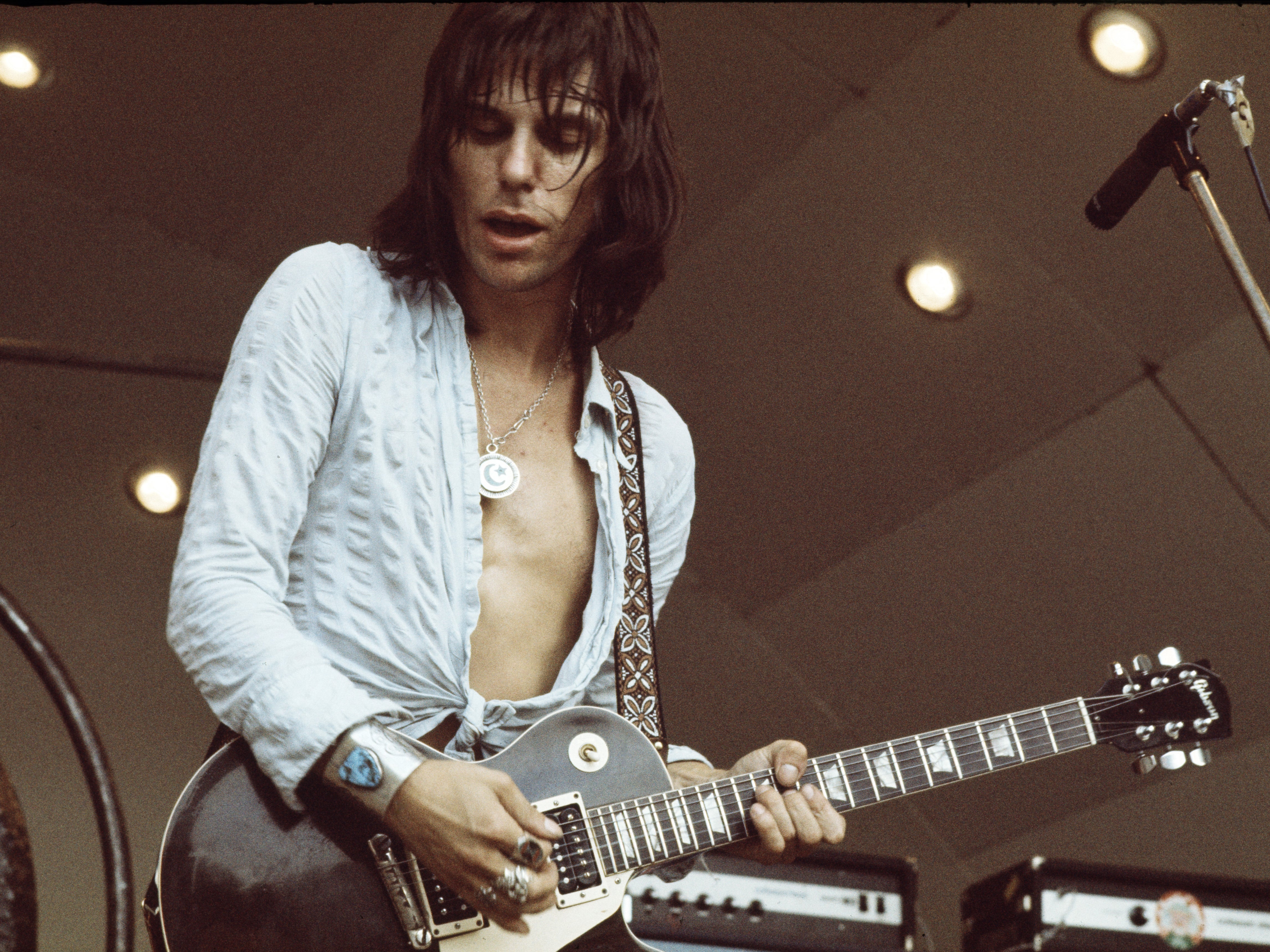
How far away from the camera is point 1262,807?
3.69 meters

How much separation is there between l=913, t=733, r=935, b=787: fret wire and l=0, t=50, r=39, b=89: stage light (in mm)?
3143

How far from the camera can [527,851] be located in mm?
1427

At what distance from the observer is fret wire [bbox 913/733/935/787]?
189 centimetres

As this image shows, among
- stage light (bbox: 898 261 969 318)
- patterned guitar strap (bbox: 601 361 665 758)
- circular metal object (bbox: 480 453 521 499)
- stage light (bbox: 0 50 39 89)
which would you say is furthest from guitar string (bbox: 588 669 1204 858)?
stage light (bbox: 0 50 39 89)

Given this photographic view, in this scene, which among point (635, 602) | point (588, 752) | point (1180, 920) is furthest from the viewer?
point (1180, 920)

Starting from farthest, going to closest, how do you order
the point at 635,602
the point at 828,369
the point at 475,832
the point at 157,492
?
the point at 157,492 < the point at 828,369 < the point at 635,602 < the point at 475,832

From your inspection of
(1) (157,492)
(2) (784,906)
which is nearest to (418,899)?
(2) (784,906)

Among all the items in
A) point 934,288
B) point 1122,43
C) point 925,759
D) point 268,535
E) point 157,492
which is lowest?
point 925,759

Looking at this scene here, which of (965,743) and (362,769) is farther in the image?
(965,743)

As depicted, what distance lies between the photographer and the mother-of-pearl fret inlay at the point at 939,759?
1.89m

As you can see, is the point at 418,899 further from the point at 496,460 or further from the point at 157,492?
the point at 157,492

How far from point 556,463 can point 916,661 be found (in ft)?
8.57

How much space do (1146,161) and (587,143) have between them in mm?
881

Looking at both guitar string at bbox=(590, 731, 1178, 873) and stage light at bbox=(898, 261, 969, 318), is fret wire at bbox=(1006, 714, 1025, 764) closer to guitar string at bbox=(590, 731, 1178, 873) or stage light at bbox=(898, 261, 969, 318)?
guitar string at bbox=(590, 731, 1178, 873)
